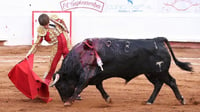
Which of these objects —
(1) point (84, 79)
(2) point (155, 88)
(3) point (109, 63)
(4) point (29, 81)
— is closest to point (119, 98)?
(2) point (155, 88)

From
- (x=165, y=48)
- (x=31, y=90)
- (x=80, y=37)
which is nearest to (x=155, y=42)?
(x=165, y=48)

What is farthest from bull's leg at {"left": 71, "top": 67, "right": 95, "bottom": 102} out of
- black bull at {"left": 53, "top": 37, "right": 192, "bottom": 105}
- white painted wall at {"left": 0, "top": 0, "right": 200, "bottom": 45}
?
white painted wall at {"left": 0, "top": 0, "right": 200, "bottom": 45}

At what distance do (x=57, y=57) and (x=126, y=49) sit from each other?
51.7 inches

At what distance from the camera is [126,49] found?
23.4 feet

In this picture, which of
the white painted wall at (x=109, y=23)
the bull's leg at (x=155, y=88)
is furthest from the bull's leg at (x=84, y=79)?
the white painted wall at (x=109, y=23)

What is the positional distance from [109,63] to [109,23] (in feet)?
27.4

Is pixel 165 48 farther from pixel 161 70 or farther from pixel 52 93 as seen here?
pixel 52 93

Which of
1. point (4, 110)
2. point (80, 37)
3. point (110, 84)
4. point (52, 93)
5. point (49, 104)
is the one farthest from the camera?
point (80, 37)

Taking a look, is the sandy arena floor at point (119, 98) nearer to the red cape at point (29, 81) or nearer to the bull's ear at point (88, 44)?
the red cape at point (29, 81)

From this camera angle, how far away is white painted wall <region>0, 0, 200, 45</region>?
15.3 meters

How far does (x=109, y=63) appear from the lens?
7.09 metres

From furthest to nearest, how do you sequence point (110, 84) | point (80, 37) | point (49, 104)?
point (80, 37) < point (110, 84) < point (49, 104)

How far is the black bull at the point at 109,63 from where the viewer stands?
7020mm

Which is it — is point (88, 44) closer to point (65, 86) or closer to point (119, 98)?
point (65, 86)
